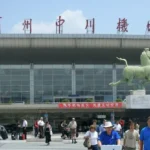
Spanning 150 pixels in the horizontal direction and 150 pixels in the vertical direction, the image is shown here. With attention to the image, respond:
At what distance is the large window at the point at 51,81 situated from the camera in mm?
58688

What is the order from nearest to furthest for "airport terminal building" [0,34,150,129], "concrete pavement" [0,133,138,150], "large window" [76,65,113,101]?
"concrete pavement" [0,133,138,150] < "airport terminal building" [0,34,150,129] < "large window" [76,65,113,101]

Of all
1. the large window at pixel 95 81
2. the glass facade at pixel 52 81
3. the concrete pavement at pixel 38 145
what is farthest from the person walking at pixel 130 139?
the large window at pixel 95 81

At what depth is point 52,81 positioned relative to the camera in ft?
194

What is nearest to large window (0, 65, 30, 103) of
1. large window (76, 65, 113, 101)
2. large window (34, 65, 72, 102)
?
large window (34, 65, 72, 102)

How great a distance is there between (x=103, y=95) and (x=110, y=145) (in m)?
50.0

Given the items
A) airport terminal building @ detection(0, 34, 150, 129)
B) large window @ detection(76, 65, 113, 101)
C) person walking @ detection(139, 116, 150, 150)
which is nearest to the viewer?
person walking @ detection(139, 116, 150, 150)

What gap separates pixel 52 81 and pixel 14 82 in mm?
4629

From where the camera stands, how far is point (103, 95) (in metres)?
59.4

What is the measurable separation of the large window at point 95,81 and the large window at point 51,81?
53.2 inches

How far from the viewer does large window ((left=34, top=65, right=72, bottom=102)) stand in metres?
58.7

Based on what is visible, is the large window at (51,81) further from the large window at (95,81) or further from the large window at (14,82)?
the large window at (95,81)

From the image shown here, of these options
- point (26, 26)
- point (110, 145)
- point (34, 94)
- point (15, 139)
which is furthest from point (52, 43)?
point (110, 145)

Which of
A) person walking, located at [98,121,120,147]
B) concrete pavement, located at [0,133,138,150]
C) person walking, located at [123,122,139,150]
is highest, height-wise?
person walking, located at [98,121,120,147]

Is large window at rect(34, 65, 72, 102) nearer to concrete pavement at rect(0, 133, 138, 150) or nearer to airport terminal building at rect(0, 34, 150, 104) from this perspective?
airport terminal building at rect(0, 34, 150, 104)
